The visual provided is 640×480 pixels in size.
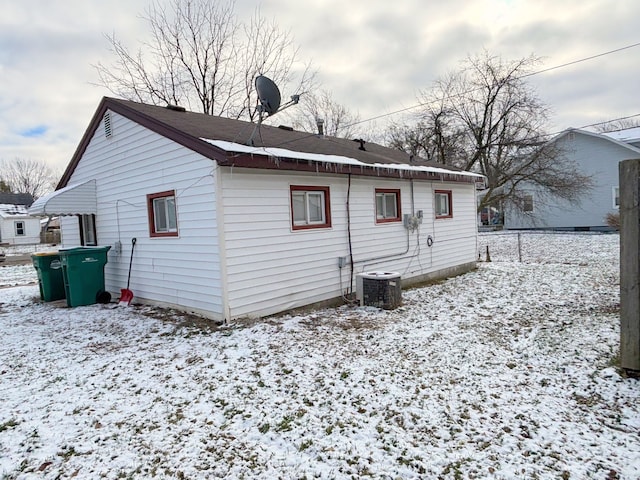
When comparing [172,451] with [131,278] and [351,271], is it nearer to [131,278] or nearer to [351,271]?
[351,271]

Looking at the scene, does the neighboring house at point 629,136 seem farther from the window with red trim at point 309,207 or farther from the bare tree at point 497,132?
the window with red trim at point 309,207

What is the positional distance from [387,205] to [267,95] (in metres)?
3.90

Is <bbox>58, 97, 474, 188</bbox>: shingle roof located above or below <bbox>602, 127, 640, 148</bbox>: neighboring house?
below

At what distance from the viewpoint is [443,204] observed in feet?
34.7

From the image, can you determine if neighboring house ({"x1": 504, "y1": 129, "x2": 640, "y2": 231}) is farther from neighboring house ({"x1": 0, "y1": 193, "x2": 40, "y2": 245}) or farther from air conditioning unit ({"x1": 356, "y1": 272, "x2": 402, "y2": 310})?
neighboring house ({"x1": 0, "y1": 193, "x2": 40, "y2": 245})

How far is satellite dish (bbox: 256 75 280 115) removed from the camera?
6.04 metres

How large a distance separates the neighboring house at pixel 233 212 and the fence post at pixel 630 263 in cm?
420

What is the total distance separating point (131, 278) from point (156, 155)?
2.71 metres

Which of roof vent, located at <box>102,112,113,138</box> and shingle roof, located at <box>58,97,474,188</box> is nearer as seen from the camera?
shingle roof, located at <box>58,97,474,188</box>

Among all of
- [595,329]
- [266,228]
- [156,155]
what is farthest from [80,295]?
[595,329]

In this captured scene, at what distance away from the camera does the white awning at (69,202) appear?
7738 millimetres

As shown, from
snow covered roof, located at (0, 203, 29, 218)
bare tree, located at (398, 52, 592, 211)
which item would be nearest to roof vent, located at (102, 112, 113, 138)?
bare tree, located at (398, 52, 592, 211)

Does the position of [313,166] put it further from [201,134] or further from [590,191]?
[590,191]

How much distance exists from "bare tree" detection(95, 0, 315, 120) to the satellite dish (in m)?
13.0
